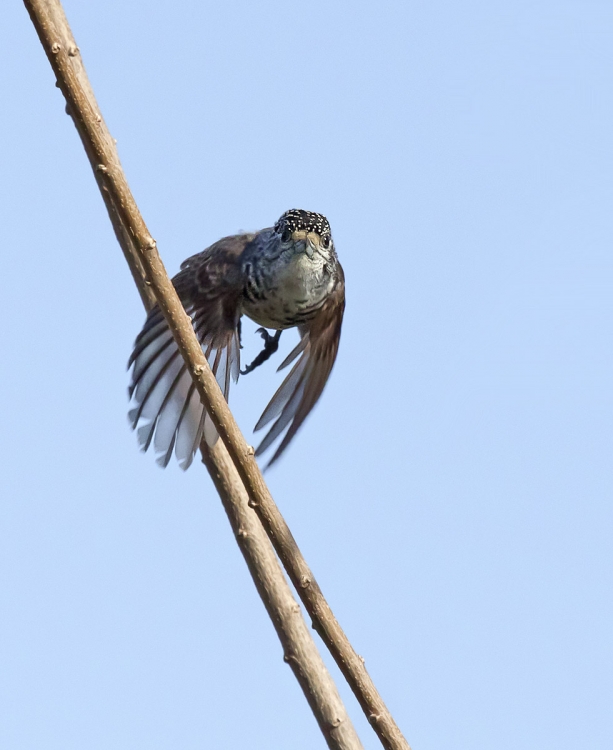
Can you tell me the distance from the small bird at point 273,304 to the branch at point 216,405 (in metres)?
1.63

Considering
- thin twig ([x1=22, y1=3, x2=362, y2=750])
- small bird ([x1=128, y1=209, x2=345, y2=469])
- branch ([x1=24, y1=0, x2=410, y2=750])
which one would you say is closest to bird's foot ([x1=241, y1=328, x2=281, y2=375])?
small bird ([x1=128, y1=209, x2=345, y2=469])

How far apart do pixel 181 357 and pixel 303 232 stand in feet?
3.36

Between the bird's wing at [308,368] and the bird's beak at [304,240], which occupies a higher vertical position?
the bird's beak at [304,240]

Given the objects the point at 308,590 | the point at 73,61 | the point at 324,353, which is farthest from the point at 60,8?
the point at 308,590

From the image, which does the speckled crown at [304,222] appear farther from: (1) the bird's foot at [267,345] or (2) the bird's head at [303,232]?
(1) the bird's foot at [267,345]

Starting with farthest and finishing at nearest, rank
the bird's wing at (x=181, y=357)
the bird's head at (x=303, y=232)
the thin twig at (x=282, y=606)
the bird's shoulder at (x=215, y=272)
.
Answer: the bird's shoulder at (x=215, y=272) → the bird's head at (x=303, y=232) → the bird's wing at (x=181, y=357) → the thin twig at (x=282, y=606)

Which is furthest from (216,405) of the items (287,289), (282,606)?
(287,289)

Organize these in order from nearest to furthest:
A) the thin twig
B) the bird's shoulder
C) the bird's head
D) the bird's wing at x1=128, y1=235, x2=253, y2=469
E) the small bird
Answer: the thin twig < the bird's wing at x1=128, y1=235, x2=253, y2=469 < the small bird < the bird's head < the bird's shoulder

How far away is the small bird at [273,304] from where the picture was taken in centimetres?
499

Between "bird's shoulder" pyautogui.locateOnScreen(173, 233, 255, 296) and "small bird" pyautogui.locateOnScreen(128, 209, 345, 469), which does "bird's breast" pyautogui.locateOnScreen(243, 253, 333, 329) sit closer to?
"small bird" pyautogui.locateOnScreen(128, 209, 345, 469)

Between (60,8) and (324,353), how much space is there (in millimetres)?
2142

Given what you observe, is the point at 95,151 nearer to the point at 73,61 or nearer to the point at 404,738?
the point at 73,61

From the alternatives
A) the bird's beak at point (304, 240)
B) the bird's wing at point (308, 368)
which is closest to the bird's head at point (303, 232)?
the bird's beak at point (304, 240)

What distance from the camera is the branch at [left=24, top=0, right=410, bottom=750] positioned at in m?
2.88
